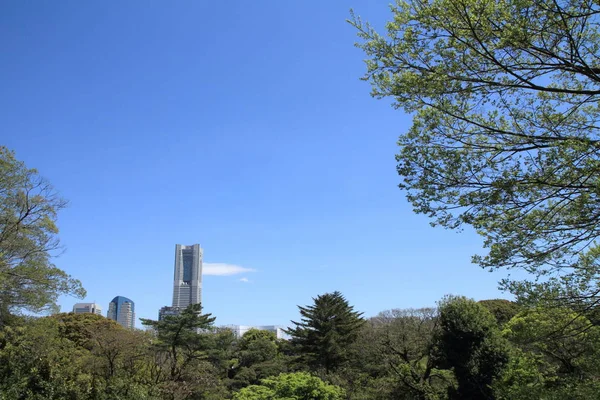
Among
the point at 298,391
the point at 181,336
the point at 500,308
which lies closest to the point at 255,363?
the point at 181,336

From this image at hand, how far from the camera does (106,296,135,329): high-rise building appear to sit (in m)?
123

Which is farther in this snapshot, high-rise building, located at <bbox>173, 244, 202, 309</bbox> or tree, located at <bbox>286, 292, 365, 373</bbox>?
high-rise building, located at <bbox>173, 244, 202, 309</bbox>

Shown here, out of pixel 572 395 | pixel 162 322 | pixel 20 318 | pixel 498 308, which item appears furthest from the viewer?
pixel 498 308

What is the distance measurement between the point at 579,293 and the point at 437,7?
12.1 ft

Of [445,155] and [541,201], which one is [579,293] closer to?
[541,201]

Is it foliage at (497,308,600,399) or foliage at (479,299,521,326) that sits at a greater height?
foliage at (479,299,521,326)

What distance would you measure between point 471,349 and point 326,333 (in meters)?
12.1

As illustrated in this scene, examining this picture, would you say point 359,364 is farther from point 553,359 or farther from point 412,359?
point 553,359

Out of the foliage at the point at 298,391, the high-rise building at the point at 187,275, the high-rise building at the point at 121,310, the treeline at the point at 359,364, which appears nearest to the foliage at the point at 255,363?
the treeline at the point at 359,364

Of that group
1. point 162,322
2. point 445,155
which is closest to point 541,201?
point 445,155

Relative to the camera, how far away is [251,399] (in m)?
Answer: 13.2

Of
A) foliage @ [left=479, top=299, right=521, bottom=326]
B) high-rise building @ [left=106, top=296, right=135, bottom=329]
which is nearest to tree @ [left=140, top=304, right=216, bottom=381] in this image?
foliage @ [left=479, top=299, right=521, bottom=326]

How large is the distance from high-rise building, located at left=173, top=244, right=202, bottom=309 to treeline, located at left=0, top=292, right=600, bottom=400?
93434mm

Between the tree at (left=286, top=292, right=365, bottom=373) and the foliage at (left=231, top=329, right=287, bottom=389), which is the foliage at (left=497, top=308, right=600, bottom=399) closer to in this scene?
the tree at (left=286, top=292, right=365, bottom=373)
